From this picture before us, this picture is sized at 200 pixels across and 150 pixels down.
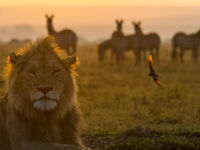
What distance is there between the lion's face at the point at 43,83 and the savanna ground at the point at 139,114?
3.08 ft

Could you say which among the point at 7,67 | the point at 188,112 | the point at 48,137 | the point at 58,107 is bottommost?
the point at 188,112

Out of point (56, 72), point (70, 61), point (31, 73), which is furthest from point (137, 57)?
point (31, 73)

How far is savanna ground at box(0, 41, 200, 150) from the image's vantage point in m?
6.18

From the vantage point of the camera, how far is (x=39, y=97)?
4.29 metres

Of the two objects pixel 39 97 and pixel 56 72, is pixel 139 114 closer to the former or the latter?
pixel 56 72

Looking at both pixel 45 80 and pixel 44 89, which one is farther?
pixel 45 80

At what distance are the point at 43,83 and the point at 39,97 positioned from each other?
0.15 m

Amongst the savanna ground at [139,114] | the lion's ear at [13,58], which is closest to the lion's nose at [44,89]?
the lion's ear at [13,58]

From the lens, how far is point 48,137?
4.59 meters

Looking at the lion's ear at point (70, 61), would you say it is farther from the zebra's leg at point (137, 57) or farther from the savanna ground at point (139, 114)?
the zebra's leg at point (137, 57)

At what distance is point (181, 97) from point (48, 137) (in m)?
7.28

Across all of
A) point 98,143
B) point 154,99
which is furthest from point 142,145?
point 154,99

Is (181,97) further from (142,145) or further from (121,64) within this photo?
(121,64)

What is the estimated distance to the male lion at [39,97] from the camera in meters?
4.38
